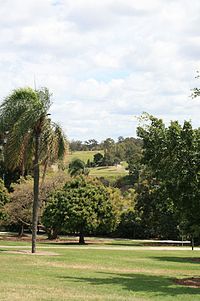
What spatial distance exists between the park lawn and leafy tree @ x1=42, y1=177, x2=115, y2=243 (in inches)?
644

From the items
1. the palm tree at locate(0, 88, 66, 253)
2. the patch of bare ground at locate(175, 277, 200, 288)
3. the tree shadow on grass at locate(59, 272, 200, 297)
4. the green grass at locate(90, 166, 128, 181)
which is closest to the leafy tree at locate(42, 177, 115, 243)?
the palm tree at locate(0, 88, 66, 253)

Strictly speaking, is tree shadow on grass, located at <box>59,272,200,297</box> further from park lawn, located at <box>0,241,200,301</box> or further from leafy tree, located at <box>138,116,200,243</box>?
leafy tree, located at <box>138,116,200,243</box>

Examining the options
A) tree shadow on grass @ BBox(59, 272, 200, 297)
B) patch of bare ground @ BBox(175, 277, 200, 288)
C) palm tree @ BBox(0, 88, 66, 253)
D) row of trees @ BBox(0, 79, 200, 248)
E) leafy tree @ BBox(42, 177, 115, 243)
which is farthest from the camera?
leafy tree @ BBox(42, 177, 115, 243)

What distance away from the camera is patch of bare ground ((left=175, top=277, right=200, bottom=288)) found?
18297mm

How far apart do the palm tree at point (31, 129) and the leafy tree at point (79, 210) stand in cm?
1593

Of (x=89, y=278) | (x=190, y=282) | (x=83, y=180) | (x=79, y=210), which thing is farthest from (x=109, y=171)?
(x=89, y=278)

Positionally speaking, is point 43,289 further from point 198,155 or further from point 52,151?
point 52,151

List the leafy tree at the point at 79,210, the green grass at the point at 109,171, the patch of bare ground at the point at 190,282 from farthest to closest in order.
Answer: the green grass at the point at 109,171 → the leafy tree at the point at 79,210 → the patch of bare ground at the point at 190,282

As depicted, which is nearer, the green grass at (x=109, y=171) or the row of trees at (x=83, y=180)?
the row of trees at (x=83, y=180)

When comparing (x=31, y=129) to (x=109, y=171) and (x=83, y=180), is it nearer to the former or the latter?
(x=83, y=180)

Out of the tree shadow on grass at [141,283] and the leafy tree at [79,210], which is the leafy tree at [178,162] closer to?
the tree shadow on grass at [141,283]

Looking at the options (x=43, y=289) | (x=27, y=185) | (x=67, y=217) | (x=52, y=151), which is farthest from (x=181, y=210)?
(x=27, y=185)

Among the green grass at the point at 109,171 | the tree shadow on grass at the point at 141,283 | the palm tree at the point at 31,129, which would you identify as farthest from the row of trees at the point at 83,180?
the green grass at the point at 109,171

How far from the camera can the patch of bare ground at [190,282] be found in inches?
720
